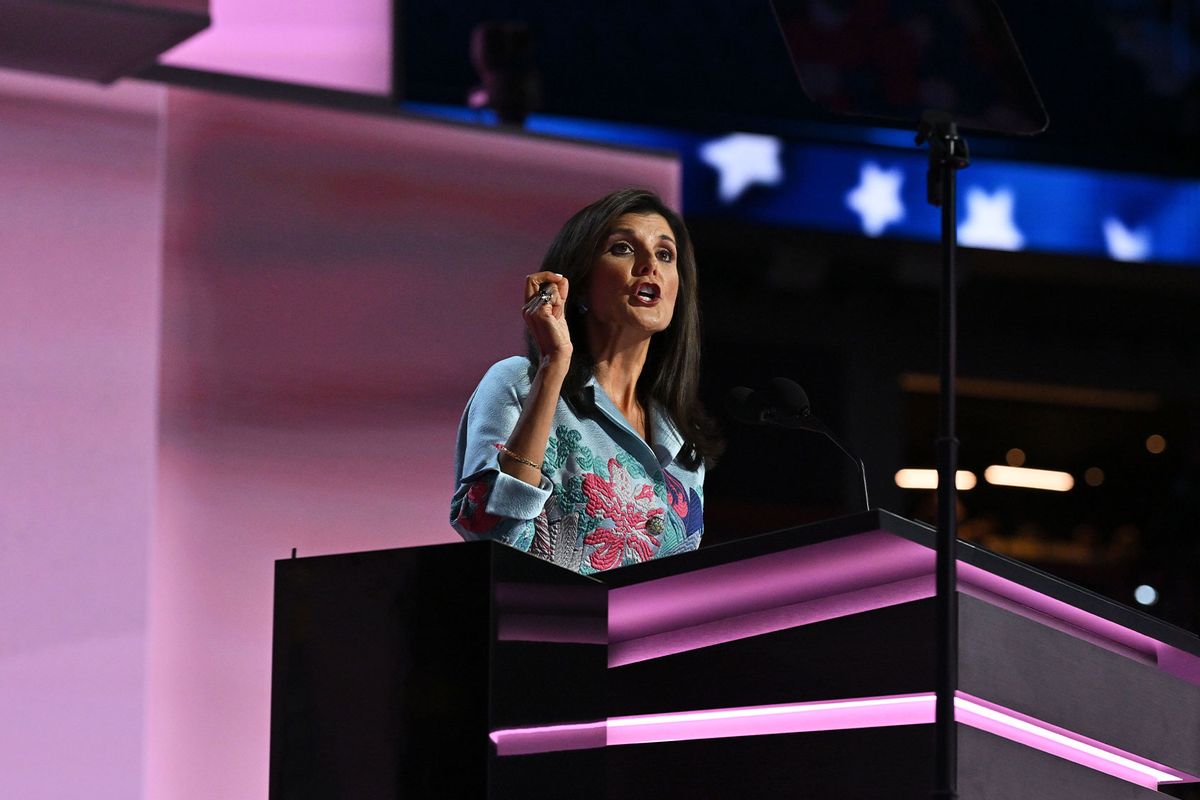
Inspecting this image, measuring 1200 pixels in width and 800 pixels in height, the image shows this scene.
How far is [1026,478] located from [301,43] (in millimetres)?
4387

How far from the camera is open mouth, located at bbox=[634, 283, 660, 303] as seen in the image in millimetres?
2717

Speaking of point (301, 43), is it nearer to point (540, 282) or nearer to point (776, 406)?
point (540, 282)

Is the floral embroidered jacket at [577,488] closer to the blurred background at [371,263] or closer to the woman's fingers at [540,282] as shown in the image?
the woman's fingers at [540,282]

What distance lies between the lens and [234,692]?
3.67 metres

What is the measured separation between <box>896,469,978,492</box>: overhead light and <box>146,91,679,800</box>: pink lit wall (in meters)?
2.41

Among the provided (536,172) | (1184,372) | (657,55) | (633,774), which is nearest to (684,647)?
(633,774)

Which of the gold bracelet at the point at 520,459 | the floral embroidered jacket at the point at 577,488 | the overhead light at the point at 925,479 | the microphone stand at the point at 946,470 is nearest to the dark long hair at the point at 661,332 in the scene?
the floral embroidered jacket at the point at 577,488

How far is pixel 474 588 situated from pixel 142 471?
197 centimetres

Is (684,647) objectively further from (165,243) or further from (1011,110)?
(165,243)

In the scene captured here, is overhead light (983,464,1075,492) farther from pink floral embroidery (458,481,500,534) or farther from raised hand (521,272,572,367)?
pink floral embroidery (458,481,500,534)

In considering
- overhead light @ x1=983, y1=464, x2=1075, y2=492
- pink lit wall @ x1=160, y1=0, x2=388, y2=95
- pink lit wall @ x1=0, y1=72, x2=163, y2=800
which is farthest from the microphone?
overhead light @ x1=983, y1=464, x2=1075, y2=492

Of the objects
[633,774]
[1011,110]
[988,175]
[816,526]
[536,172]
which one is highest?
[988,175]

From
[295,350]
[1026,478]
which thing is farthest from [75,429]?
[1026,478]

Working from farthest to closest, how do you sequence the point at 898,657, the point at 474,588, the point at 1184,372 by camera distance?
the point at 1184,372 → the point at 898,657 → the point at 474,588
